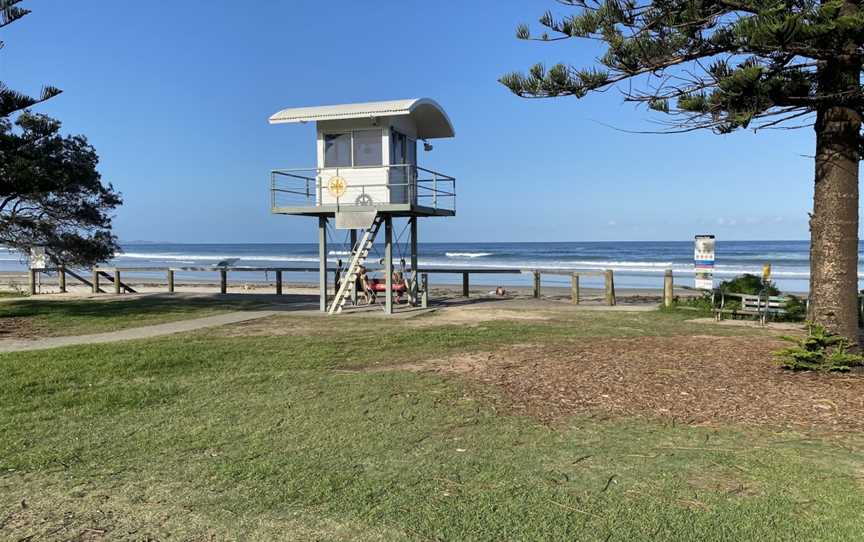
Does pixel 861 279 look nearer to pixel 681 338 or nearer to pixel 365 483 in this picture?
pixel 681 338

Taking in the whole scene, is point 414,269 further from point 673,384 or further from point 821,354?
point 821,354

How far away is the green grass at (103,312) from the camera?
12.6m

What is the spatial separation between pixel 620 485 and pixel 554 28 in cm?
495

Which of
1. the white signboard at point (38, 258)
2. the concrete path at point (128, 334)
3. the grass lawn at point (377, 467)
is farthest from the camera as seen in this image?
the white signboard at point (38, 258)

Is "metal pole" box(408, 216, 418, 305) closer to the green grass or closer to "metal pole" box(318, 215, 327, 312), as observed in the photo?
"metal pole" box(318, 215, 327, 312)

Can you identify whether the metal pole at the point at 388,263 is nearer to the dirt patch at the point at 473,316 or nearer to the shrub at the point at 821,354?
the dirt patch at the point at 473,316

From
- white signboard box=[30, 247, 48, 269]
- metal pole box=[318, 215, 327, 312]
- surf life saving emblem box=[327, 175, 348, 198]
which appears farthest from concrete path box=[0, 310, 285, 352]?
white signboard box=[30, 247, 48, 269]

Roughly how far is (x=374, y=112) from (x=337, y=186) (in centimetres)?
191

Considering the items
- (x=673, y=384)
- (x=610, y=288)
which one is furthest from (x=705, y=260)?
(x=673, y=384)

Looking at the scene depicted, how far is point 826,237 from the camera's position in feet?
22.6

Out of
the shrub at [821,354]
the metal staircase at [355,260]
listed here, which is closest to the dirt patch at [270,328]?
the metal staircase at [355,260]

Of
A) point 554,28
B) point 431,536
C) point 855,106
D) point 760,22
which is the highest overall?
point 554,28

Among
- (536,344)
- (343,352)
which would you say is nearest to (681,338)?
(536,344)

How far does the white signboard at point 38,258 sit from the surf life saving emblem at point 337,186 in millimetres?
8743
